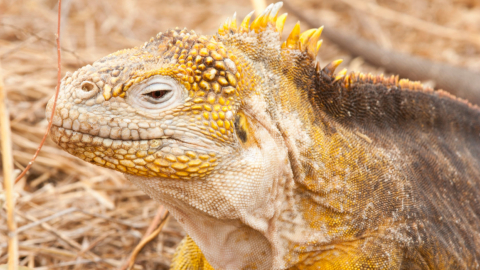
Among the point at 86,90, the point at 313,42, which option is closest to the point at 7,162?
the point at 86,90

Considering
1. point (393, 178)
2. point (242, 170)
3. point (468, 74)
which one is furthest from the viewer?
point (468, 74)

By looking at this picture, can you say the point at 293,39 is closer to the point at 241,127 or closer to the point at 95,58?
the point at 241,127

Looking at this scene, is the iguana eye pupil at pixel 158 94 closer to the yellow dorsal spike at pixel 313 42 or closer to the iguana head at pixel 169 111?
the iguana head at pixel 169 111

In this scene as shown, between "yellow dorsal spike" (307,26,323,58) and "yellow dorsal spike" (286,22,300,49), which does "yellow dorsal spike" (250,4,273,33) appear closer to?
"yellow dorsal spike" (286,22,300,49)

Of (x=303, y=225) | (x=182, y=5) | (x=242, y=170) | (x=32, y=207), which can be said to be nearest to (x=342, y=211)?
(x=303, y=225)

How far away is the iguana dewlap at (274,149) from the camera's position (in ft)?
6.74

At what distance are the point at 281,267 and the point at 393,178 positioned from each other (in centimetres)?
75

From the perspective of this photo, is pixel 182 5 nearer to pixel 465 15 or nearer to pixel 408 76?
pixel 408 76

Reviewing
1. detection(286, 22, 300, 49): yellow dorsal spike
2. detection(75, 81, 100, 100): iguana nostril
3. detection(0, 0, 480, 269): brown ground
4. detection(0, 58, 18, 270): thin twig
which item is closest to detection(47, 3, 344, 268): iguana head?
detection(75, 81, 100, 100): iguana nostril

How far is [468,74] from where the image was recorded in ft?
21.9

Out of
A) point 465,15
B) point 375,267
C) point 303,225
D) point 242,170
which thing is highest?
point 465,15

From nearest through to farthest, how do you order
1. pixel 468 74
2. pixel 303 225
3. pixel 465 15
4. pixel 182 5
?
1. pixel 303 225
2. pixel 468 74
3. pixel 465 15
4. pixel 182 5

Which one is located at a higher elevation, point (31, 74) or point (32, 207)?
point (31, 74)

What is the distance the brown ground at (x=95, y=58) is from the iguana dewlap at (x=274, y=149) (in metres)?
0.62
